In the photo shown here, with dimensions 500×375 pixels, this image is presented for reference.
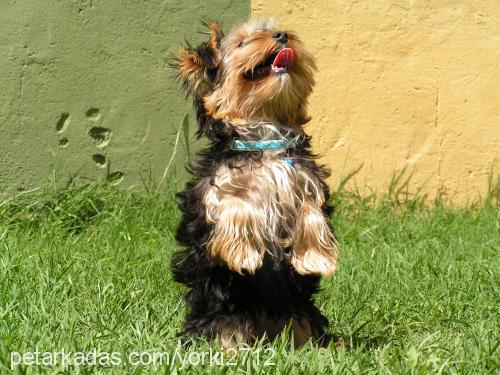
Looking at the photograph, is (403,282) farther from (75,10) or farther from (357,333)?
(75,10)

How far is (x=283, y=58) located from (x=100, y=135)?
2488 millimetres

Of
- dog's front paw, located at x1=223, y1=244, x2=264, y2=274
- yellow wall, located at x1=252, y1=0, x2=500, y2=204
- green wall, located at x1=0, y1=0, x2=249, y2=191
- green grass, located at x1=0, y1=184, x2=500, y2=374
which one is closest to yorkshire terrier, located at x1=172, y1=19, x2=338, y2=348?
dog's front paw, located at x1=223, y1=244, x2=264, y2=274

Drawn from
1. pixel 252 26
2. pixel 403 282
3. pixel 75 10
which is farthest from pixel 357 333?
pixel 75 10

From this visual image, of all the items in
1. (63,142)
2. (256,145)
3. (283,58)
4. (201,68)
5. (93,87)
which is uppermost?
(283,58)

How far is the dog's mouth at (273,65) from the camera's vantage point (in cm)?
392

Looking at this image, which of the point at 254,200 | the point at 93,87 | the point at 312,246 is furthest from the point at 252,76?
the point at 93,87

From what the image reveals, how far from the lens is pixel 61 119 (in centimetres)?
602

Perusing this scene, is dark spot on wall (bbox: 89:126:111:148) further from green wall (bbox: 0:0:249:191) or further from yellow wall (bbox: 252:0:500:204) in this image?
yellow wall (bbox: 252:0:500:204)

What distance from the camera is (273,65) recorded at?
394 cm

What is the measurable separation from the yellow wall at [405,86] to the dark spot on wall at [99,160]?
147 cm

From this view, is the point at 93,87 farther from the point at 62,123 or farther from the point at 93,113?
the point at 62,123

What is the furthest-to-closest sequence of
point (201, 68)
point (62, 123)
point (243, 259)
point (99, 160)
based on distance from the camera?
point (99, 160), point (62, 123), point (201, 68), point (243, 259)

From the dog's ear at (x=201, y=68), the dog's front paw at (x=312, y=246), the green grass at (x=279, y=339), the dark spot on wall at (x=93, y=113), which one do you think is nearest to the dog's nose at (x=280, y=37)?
the dog's ear at (x=201, y=68)

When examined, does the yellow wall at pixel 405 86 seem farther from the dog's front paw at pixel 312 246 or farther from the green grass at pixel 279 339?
the dog's front paw at pixel 312 246
